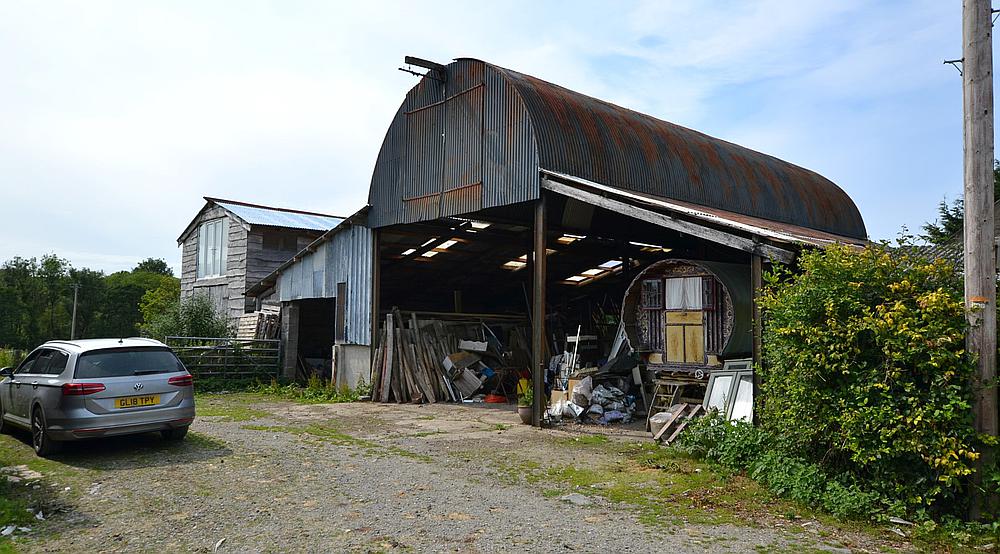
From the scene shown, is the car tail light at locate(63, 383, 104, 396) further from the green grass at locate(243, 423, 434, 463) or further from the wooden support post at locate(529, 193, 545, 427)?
the wooden support post at locate(529, 193, 545, 427)

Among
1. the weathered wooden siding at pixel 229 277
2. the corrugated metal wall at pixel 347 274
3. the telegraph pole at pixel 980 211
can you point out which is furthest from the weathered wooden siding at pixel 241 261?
the telegraph pole at pixel 980 211

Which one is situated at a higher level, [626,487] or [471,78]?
[471,78]

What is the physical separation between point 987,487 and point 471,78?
12226mm

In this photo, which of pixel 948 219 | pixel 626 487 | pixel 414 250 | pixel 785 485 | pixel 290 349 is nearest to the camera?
pixel 785 485

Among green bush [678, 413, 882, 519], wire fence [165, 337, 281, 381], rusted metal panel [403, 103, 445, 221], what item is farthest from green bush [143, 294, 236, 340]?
green bush [678, 413, 882, 519]

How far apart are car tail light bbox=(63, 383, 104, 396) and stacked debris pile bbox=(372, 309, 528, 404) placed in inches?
346

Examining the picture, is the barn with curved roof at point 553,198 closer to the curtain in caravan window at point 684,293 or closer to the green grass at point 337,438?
the curtain in caravan window at point 684,293

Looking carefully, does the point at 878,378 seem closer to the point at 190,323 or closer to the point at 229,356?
the point at 229,356

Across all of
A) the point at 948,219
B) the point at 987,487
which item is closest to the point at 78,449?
the point at 987,487

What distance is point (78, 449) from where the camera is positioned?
10.3 metres

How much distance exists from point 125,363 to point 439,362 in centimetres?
918

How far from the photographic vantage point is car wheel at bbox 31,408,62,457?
9.64 metres

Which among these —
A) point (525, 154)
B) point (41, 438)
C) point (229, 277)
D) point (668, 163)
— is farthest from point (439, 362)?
point (229, 277)

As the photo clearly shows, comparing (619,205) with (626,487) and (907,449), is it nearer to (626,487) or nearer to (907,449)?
(626,487)
